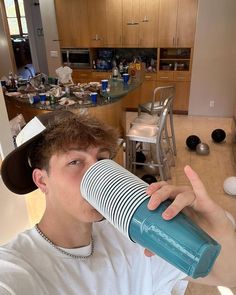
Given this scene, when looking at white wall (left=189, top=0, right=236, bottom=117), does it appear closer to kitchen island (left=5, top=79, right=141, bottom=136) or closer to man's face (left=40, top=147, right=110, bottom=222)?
kitchen island (left=5, top=79, right=141, bottom=136)

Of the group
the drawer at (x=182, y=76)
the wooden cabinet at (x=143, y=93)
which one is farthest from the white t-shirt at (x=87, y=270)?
the drawer at (x=182, y=76)

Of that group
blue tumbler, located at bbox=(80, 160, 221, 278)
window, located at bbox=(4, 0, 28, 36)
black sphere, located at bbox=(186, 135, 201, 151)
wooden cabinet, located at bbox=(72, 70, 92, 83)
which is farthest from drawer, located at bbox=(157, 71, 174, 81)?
blue tumbler, located at bbox=(80, 160, 221, 278)

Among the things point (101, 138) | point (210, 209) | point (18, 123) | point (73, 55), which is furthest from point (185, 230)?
point (73, 55)

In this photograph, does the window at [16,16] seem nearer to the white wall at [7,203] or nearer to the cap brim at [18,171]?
the white wall at [7,203]

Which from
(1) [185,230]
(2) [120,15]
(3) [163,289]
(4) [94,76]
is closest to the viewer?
(1) [185,230]

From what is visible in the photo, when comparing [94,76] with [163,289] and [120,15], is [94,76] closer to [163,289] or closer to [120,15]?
[120,15]

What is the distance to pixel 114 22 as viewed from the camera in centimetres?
470

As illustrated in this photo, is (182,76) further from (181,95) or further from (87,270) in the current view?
(87,270)

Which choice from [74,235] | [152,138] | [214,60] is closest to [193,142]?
[152,138]

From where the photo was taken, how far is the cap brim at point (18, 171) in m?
0.84

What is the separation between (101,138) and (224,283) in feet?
2.10

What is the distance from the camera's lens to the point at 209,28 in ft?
14.0

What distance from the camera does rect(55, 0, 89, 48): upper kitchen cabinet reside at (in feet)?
15.8

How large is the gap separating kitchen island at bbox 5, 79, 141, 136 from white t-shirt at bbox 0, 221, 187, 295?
1667mm
